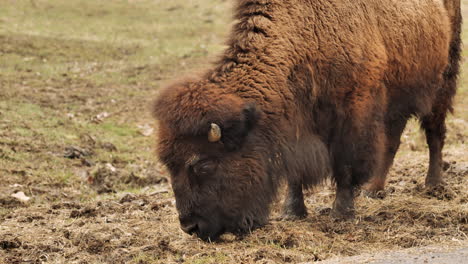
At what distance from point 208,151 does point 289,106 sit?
2.77 ft

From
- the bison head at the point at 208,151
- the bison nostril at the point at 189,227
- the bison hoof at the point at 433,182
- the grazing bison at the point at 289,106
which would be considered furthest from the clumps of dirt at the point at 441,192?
the bison nostril at the point at 189,227

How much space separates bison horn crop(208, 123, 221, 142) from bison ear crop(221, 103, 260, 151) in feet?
0.31

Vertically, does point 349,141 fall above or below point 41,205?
above

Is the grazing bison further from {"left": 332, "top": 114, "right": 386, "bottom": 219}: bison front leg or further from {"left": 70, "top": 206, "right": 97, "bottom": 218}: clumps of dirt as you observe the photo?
{"left": 70, "top": 206, "right": 97, "bottom": 218}: clumps of dirt

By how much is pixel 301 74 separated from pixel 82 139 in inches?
221

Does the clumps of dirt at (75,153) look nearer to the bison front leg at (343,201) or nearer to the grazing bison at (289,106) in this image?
the grazing bison at (289,106)

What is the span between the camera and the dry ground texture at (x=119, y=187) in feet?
17.2

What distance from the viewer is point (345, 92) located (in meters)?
5.70

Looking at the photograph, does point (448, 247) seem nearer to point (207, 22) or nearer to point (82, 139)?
point (82, 139)

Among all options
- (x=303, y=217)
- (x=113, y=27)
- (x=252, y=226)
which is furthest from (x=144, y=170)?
(x=113, y=27)

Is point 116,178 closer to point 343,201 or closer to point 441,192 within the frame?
point 343,201

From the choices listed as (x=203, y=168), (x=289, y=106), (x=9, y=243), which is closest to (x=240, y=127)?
(x=203, y=168)

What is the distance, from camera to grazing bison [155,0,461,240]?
502 centimetres

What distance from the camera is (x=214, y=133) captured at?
16.0 ft
